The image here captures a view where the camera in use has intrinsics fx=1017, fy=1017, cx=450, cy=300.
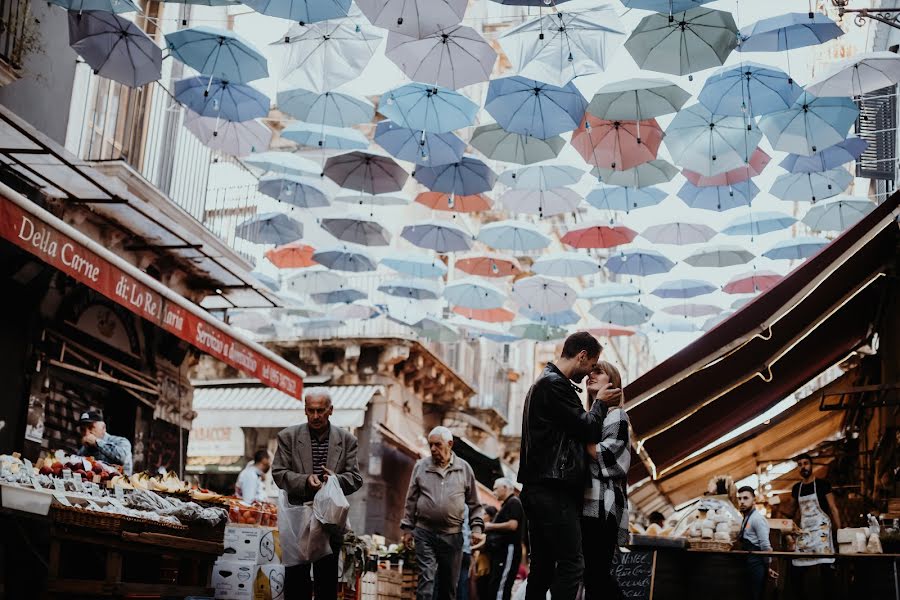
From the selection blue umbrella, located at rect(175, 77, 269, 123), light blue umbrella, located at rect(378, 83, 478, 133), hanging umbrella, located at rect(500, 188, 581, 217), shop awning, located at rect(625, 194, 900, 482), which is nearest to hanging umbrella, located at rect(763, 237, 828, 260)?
hanging umbrella, located at rect(500, 188, 581, 217)

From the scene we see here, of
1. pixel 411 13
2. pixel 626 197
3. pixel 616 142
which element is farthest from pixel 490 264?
pixel 411 13

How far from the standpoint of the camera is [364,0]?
10156mm

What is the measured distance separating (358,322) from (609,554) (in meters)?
18.7

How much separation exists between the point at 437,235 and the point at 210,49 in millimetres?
6956

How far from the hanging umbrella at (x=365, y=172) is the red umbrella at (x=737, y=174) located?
4407 mm

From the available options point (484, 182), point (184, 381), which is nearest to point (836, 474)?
point (484, 182)

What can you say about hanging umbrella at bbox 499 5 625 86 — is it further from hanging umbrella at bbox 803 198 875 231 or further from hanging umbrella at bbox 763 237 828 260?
hanging umbrella at bbox 763 237 828 260

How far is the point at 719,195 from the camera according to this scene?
50.8 ft

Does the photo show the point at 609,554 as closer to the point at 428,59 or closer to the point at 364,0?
the point at 364,0

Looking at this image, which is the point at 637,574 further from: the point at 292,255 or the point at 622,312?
the point at 292,255

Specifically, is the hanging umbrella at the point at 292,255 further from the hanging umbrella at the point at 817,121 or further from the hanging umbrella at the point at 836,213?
the hanging umbrella at the point at 817,121

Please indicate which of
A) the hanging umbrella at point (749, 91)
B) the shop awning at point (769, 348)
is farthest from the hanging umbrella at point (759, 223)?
the hanging umbrella at point (749, 91)

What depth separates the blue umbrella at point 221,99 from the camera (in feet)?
43.9

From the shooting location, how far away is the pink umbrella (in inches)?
539
